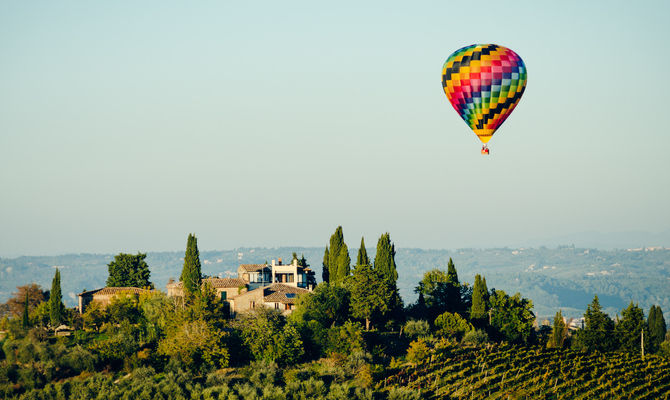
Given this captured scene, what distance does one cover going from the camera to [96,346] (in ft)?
216

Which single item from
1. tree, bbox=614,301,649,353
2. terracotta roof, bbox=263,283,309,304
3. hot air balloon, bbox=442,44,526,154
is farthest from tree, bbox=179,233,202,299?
tree, bbox=614,301,649,353

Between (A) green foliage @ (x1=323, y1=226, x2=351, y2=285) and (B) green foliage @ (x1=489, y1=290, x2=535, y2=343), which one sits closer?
(B) green foliage @ (x1=489, y1=290, x2=535, y2=343)

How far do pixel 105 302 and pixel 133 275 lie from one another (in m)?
10.8

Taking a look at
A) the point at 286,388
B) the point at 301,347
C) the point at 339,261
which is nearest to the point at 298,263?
the point at 339,261

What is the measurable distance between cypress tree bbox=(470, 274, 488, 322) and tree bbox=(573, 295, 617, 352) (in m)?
9.96

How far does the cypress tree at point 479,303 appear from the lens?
81.6 metres

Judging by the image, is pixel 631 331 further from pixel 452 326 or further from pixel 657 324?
pixel 452 326

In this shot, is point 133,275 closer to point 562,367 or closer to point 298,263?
point 298,263

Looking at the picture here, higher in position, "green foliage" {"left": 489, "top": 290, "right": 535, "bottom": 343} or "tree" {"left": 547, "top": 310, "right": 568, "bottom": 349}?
"green foliage" {"left": 489, "top": 290, "right": 535, "bottom": 343}

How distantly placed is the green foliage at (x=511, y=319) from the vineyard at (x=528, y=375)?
3836mm

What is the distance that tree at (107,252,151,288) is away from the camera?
94.1 meters

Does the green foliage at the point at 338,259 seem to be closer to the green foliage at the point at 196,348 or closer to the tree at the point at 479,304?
the tree at the point at 479,304

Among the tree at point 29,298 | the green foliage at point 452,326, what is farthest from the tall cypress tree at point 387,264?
the tree at point 29,298

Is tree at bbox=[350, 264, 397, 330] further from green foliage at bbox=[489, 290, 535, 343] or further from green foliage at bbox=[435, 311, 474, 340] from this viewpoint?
green foliage at bbox=[489, 290, 535, 343]
